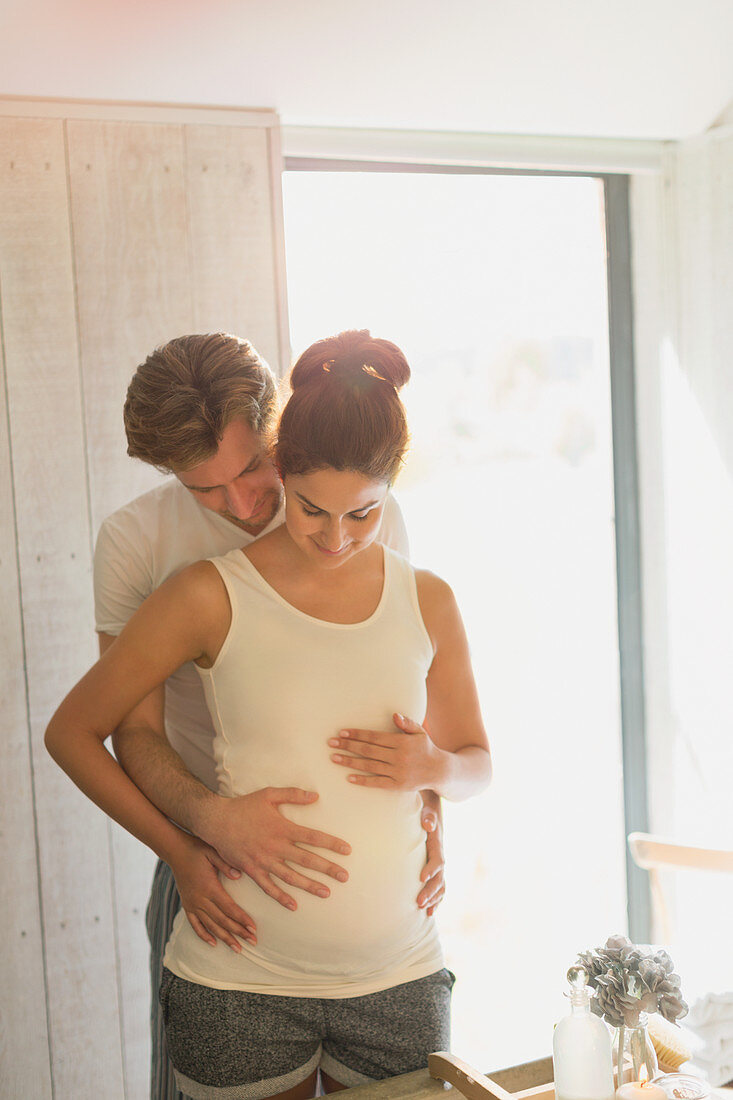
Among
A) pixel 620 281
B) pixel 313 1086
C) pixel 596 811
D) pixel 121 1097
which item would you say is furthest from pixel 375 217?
pixel 121 1097

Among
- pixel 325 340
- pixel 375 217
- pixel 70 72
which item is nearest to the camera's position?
pixel 325 340

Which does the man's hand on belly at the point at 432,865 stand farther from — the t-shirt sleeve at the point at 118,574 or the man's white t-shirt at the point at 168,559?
the t-shirt sleeve at the point at 118,574

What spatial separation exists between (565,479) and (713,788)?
0.89 metres

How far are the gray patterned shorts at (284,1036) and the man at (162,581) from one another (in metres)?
0.09

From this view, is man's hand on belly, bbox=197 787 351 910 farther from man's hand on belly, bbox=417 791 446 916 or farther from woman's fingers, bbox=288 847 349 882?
man's hand on belly, bbox=417 791 446 916

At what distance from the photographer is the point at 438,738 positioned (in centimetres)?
155

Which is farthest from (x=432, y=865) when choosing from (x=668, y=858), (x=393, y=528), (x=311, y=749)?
(x=668, y=858)

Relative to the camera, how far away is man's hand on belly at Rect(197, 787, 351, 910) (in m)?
1.30

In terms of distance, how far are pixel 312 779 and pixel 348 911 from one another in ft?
0.58

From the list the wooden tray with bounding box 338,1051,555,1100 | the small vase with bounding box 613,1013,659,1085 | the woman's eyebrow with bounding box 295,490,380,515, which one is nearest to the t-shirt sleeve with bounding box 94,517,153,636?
the woman's eyebrow with bounding box 295,490,380,515

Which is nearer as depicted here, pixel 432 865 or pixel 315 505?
pixel 315 505

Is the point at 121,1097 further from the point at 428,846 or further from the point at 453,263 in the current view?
the point at 453,263

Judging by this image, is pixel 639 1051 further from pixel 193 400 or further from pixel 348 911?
pixel 193 400

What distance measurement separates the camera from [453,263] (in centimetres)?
260
